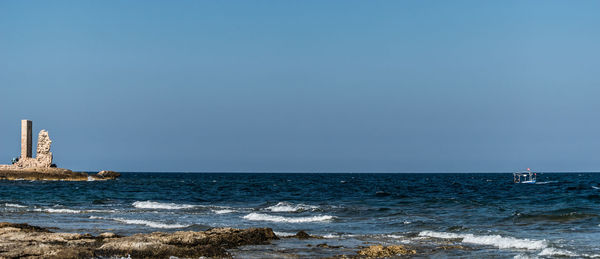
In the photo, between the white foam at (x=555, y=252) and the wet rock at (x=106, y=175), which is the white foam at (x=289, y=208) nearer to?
the white foam at (x=555, y=252)

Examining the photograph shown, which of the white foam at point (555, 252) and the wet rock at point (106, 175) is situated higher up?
the wet rock at point (106, 175)

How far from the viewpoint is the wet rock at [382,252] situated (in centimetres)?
1620

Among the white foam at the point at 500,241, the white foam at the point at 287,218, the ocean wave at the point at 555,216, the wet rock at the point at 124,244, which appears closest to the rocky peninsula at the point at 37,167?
the white foam at the point at 287,218

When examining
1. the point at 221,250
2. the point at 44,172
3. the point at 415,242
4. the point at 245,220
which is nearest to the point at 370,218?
the point at 245,220

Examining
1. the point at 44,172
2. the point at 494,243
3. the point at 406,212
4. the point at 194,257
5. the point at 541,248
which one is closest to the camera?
the point at 194,257

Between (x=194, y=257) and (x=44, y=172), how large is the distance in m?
91.6

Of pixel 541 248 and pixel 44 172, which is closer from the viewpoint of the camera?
pixel 541 248

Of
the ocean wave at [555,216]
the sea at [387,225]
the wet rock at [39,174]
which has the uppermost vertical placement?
the wet rock at [39,174]

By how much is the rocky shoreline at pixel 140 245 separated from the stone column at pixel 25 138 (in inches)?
3645

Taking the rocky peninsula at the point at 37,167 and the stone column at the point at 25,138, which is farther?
the stone column at the point at 25,138

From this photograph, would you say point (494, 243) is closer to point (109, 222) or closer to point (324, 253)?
point (324, 253)

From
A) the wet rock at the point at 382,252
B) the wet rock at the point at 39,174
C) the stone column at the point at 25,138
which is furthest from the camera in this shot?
the stone column at the point at 25,138

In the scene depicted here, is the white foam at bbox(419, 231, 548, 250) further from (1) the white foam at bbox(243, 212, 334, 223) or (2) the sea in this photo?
(1) the white foam at bbox(243, 212, 334, 223)

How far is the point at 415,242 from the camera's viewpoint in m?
20.0
